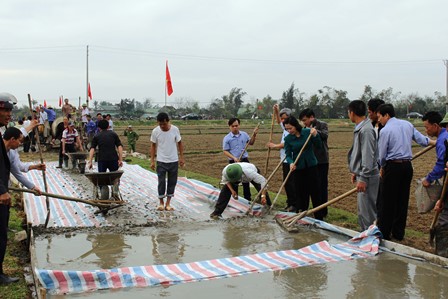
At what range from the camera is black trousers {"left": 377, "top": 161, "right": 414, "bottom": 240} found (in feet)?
19.5

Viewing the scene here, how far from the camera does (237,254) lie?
5566 mm

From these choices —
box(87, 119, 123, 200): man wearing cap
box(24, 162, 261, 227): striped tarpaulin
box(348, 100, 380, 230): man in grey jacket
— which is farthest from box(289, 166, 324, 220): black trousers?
box(87, 119, 123, 200): man wearing cap

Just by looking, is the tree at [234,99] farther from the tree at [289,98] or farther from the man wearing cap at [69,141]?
the man wearing cap at [69,141]

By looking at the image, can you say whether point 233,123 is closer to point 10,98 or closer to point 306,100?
point 10,98

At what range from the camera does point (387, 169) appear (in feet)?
19.8

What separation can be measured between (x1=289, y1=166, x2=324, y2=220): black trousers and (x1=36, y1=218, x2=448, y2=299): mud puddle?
22.8 inches

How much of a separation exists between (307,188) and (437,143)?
2222 millimetres

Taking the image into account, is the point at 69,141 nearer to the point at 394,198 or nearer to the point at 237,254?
the point at 237,254

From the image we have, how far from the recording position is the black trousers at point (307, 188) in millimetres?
7227

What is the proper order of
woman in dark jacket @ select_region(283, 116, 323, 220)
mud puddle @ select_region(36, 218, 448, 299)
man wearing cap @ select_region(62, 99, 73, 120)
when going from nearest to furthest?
1. mud puddle @ select_region(36, 218, 448, 299)
2. woman in dark jacket @ select_region(283, 116, 323, 220)
3. man wearing cap @ select_region(62, 99, 73, 120)

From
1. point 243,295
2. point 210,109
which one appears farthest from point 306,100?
point 243,295

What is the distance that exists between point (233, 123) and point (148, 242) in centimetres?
312

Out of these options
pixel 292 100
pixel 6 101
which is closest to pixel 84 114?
pixel 6 101

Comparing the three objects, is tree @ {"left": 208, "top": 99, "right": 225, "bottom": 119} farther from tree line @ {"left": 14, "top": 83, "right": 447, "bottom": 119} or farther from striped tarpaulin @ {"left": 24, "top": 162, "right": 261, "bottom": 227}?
striped tarpaulin @ {"left": 24, "top": 162, "right": 261, "bottom": 227}
